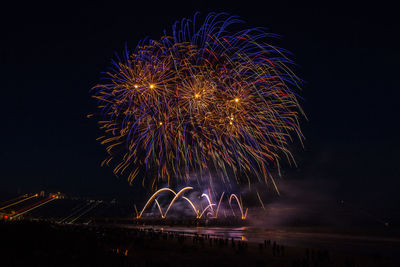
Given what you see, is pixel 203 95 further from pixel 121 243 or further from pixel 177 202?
pixel 177 202

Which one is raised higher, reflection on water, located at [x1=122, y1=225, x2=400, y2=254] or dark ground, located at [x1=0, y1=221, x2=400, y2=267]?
reflection on water, located at [x1=122, y1=225, x2=400, y2=254]

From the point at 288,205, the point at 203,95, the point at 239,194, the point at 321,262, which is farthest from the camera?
the point at 239,194

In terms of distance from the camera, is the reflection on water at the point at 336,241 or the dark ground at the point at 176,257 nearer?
the dark ground at the point at 176,257

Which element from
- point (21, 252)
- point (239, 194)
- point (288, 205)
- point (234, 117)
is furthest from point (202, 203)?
point (21, 252)

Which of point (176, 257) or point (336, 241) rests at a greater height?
point (336, 241)

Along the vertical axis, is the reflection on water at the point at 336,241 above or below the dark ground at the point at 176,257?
above

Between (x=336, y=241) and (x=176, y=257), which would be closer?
(x=176, y=257)

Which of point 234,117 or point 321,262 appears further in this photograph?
point 234,117

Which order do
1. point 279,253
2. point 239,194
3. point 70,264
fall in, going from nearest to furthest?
point 70,264 < point 279,253 < point 239,194

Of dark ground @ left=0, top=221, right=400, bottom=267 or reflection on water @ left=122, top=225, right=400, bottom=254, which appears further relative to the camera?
reflection on water @ left=122, top=225, right=400, bottom=254

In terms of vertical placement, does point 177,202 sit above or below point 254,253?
above
